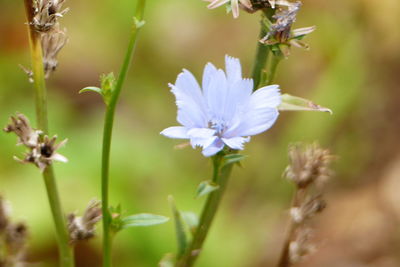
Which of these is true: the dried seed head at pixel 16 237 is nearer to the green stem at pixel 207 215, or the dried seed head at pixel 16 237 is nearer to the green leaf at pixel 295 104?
the green stem at pixel 207 215

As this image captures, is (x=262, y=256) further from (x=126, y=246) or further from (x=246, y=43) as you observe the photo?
(x=246, y=43)

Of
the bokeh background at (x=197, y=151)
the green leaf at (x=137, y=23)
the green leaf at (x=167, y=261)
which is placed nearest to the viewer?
the green leaf at (x=137, y=23)

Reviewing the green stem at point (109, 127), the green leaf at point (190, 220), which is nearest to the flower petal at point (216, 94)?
the green stem at point (109, 127)

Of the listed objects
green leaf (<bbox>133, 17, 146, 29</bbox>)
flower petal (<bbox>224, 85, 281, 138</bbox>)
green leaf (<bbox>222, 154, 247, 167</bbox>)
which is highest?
green leaf (<bbox>133, 17, 146, 29</bbox>)

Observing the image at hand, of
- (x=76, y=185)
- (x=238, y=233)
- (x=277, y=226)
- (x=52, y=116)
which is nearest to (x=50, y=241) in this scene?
(x=76, y=185)

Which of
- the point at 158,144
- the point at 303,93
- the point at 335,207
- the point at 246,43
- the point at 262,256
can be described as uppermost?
the point at 246,43

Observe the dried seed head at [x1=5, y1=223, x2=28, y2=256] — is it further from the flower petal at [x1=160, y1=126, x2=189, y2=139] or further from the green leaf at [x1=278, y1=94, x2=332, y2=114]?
the green leaf at [x1=278, y1=94, x2=332, y2=114]

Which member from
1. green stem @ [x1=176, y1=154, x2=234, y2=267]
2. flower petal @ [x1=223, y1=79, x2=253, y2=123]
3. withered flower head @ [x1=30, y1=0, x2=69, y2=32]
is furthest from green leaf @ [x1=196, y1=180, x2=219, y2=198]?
withered flower head @ [x1=30, y1=0, x2=69, y2=32]

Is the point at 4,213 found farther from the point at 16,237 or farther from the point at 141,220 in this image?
the point at 141,220
